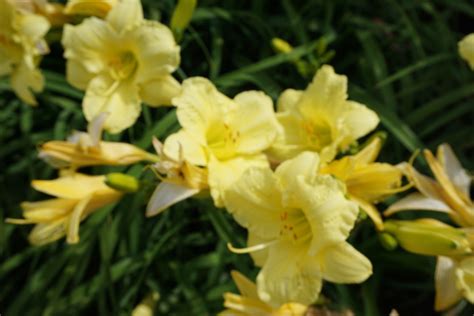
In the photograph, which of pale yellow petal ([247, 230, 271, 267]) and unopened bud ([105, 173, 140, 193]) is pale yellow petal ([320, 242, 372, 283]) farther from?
unopened bud ([105, 173, 140, 193])

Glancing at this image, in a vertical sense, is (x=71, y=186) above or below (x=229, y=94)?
above

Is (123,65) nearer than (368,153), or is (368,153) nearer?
(368,153)

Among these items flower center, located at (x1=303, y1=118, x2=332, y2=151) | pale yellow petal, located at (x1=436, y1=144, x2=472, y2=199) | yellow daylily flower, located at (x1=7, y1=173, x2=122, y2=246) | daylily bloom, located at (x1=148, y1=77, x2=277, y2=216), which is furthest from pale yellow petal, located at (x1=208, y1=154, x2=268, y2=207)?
pale yellow petal, located at (x1=436, y1=144, x2=472, y2=199)

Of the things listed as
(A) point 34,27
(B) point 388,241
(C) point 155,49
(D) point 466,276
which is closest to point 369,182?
(B) point 388,241

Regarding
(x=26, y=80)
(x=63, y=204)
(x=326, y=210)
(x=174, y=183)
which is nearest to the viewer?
(x=326, y=210)

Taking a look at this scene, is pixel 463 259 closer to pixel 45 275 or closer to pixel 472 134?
pixel 472 134

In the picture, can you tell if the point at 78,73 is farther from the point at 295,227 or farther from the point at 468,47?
the point at 468,47

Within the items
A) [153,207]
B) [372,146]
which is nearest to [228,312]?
[153,207]
